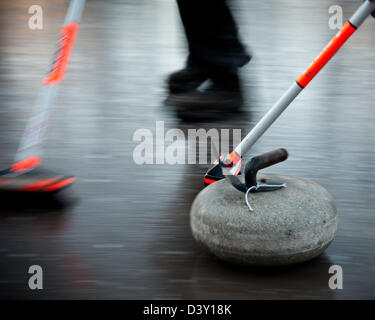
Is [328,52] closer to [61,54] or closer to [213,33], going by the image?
[61,54]

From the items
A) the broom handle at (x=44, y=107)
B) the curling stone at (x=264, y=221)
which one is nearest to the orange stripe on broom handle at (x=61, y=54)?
the broom handle at (x=44, y=107)

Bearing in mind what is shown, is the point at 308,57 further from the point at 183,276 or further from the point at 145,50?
the point at 183,276

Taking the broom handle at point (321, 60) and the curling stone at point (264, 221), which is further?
the broom handle at point (321, 60)

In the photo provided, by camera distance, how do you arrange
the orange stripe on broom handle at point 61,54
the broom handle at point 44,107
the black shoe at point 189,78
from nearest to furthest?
the broom handle at point 44,107
the orange stripe on broom handle at point 61,54
the black shoe at point 189,78

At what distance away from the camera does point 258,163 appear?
2469mm

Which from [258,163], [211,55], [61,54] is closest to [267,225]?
[258,163]

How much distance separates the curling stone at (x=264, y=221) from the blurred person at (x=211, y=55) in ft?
6.13

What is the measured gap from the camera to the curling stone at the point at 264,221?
238 centimetres

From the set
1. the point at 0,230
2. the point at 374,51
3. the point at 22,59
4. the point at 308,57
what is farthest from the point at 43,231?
the point at 374,51

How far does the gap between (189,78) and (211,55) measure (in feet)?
0.73

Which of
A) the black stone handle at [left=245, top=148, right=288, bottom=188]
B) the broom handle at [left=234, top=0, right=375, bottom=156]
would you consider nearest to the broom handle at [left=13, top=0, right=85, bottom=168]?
the broom handle at [left=234, top=0, right=375, bottom=156]

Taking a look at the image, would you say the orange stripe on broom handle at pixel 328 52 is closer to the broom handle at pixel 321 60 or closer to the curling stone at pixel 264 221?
the broom handle at pixel 321 60

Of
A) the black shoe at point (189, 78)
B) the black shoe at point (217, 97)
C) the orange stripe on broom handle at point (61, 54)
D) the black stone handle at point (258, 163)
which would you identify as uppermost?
the orange stripe on broom handle at point (61, 54)

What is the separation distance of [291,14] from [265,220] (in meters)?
5.21
